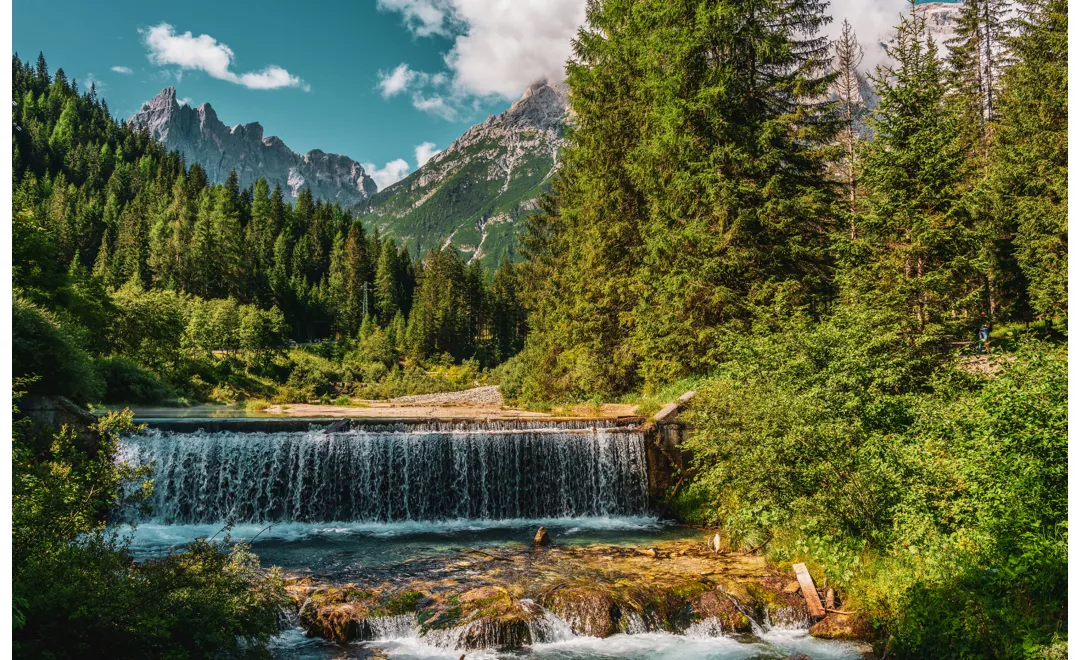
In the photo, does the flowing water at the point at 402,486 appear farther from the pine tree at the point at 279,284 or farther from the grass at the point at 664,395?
the pine tree at the point at 279,284

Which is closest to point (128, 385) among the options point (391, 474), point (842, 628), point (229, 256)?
point (391, 474)

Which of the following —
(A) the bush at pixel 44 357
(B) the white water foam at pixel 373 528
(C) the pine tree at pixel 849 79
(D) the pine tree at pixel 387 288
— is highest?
(C) the pine tree at pixel 849 79

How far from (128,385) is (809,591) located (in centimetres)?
3100

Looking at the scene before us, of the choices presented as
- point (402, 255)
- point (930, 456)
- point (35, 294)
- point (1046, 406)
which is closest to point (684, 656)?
point (930, 456)

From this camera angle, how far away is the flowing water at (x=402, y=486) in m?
13.8

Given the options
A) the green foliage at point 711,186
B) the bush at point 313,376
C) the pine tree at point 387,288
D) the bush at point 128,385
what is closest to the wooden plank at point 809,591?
→ the green foliage at point 711,186

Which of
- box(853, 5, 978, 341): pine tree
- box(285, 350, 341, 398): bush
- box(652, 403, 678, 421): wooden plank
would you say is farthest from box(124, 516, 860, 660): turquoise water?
box(285, 350, 341, 398): bush

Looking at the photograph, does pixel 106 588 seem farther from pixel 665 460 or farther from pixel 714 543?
pixel 665 460

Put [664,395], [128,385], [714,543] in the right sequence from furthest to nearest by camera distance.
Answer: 1. [128,385]
2. [664,395]
3. [714,543]

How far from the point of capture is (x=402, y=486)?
15492 millimetres

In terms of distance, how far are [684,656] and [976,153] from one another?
30374mm

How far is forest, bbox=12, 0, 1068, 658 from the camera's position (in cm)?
725

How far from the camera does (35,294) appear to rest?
20.7 metres

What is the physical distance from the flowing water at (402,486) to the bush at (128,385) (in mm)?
16460
